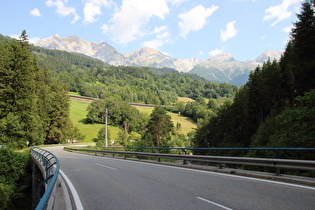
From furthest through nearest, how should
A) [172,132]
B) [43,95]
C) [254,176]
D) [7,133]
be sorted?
[172,132]
[43,95]
[7,133]
[254,176]

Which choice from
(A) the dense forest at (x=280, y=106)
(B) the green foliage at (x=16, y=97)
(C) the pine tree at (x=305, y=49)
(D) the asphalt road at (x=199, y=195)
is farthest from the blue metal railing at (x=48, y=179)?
(B) the green foliage at (x=16, y=97)

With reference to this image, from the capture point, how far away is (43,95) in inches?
2263

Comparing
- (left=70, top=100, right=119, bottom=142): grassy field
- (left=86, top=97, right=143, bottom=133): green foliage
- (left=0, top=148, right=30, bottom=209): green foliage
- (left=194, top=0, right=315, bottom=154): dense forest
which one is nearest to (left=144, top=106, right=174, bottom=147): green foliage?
(left=194, top=0, right=315, bottom=154): dense forest

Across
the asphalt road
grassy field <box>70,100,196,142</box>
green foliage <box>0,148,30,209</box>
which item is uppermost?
grassy field <box>70,100,196,142</box>

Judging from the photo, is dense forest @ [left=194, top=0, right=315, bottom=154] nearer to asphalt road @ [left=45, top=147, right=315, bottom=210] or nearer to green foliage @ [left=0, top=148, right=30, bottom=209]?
asphalt road @ [left=45, top=147, right=315, bottom=210]

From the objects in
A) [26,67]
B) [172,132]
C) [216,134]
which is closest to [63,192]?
[26,67]

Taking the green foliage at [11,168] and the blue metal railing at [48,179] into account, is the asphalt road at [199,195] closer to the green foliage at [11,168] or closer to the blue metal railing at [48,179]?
the blue metal railing at [48,179]

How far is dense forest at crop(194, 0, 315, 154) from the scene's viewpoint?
Result: 53.6 ft

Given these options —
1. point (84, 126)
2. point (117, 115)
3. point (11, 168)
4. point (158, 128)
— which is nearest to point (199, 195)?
point (11, 168)

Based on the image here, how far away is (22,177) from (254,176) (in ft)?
76.7

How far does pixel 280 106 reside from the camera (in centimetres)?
3812

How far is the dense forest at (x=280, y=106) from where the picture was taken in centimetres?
1633

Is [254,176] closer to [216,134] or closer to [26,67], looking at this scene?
[26,67]

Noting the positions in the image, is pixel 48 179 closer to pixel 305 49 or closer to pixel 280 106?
pixel 305 49
